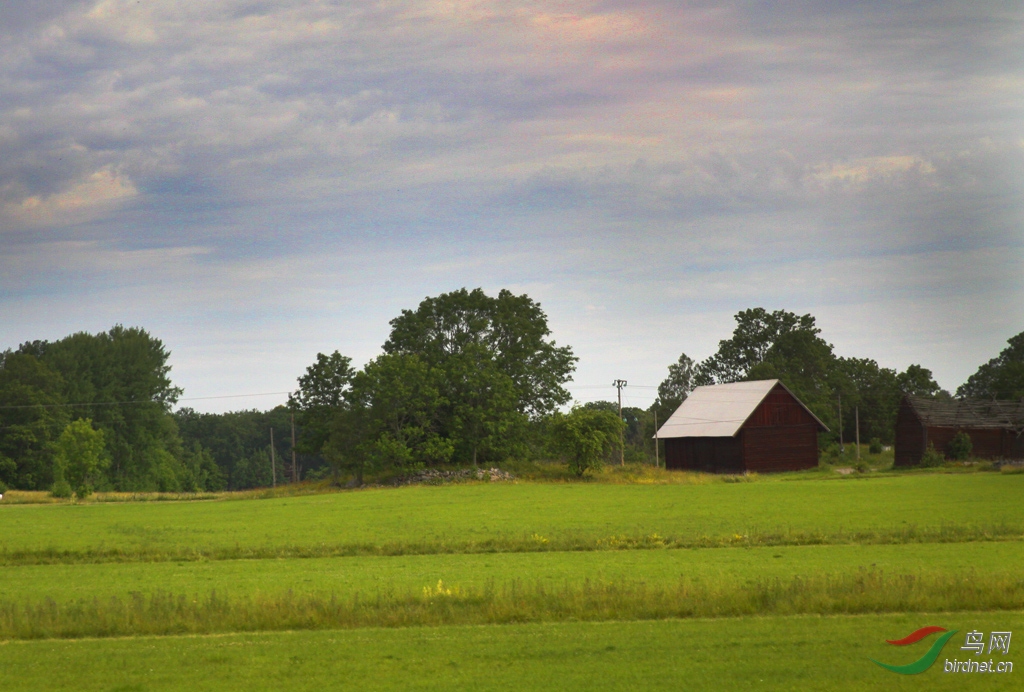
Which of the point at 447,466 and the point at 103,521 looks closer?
the point at 103,521

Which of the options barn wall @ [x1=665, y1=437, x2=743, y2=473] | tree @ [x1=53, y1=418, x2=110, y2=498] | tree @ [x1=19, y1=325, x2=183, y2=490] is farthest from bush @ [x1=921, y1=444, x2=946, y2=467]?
tree @ [x1=19, y1=325, x2=183, y2=490]

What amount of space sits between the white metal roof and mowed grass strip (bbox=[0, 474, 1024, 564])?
18.4 meters

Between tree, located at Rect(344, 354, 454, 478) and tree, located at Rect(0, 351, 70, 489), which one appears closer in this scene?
tree, located at Rect(344, 354, 454, 478)

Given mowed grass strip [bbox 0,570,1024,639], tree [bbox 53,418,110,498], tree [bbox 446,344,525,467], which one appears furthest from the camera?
tree [bbox 446,344,525,467]

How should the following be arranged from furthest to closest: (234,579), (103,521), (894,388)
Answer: (894,388)
(103,521)
(234,579)

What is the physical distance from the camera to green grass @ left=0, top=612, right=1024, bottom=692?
1145 centimetres

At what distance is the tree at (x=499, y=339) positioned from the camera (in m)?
79.4

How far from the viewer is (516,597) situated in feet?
Answer: 54.3

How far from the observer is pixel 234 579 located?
22.2 meters

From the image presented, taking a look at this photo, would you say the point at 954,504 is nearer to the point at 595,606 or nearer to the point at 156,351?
the point at 595,606

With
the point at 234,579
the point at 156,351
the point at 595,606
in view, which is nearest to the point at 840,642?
the point at 595,606

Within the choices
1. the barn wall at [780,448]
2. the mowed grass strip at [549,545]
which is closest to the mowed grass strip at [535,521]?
the mowed grass strip at [549,545]

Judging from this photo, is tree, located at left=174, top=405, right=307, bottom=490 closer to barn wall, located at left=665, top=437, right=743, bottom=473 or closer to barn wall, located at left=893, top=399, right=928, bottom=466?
barn wall, located at left=665, top=437, right=743, bottom=473

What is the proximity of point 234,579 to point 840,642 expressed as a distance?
14.5 metres
